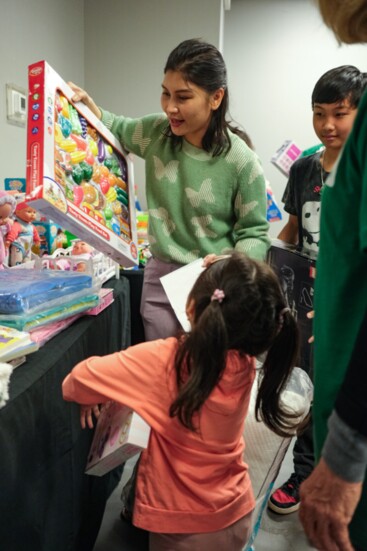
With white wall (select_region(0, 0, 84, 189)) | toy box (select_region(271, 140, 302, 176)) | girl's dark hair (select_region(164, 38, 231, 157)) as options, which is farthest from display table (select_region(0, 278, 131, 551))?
toy box (select_region(271, 140, 302, 176))

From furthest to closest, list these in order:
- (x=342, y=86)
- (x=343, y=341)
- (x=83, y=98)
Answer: (x=342, y=86) → (x=83, y=98) → (x=343, y=341)

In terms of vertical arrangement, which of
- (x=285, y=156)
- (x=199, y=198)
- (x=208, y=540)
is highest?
(x=285, y=156)

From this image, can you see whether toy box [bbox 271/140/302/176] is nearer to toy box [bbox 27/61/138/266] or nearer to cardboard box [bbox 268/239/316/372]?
cardboard box [bbox 268/239/316/372]

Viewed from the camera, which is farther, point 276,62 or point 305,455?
point 276,62

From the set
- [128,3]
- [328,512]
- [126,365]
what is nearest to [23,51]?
[128,3]

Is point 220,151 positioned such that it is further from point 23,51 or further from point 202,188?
point 23,51

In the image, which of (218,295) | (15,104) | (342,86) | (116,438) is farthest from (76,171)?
(15,104)

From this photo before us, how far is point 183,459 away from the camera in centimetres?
87

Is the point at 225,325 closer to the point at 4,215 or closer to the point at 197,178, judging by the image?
the point at 197,178

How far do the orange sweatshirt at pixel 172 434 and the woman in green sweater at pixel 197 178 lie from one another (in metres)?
0.35

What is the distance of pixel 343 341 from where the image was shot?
0.56m

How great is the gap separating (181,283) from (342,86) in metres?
0.76

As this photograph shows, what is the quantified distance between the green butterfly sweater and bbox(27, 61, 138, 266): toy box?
0.09m

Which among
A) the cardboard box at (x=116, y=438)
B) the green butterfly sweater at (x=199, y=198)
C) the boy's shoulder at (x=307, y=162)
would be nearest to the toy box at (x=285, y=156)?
the boy's shoulder at (x=307, y=162)
